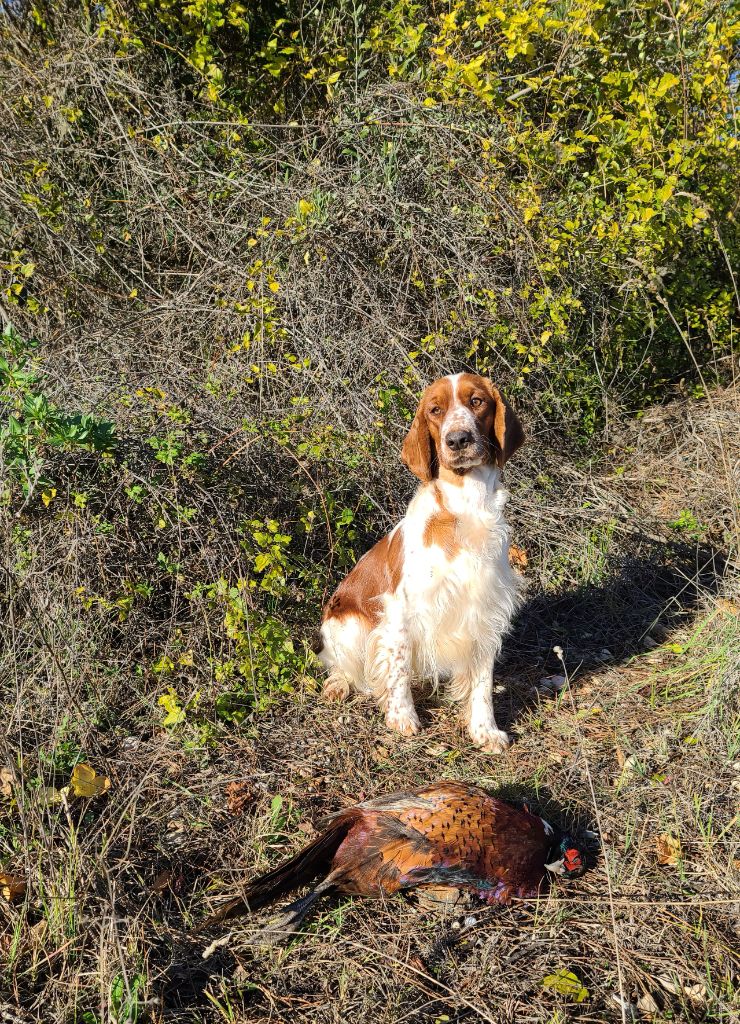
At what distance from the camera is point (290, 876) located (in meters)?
2.39

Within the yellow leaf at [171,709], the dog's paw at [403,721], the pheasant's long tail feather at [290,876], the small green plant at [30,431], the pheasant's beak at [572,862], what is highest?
the small green plant at [30,431]

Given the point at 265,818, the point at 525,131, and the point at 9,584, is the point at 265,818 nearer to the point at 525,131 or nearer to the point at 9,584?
the point at 9,584

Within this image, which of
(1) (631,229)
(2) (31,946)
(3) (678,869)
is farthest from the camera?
(1) (631,229)

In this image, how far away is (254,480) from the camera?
156 inches

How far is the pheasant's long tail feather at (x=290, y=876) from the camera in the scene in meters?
2.33

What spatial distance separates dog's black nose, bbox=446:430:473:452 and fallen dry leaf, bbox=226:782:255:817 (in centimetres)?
152

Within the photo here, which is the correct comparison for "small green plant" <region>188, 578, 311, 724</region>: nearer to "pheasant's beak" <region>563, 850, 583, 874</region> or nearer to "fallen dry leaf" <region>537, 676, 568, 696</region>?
"fallen dry leaf" <region>537, 676, 568, 696</region>

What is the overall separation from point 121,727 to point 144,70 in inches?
170

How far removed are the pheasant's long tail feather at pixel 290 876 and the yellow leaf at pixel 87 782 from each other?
641mm

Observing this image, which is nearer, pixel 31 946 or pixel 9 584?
pixel 31 946

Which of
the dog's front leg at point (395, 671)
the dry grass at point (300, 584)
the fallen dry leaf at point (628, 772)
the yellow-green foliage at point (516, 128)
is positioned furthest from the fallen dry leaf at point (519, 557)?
the fallen dry leaf at point (628, 772)

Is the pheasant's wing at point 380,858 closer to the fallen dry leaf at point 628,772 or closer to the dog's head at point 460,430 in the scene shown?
the fallen dry leaf at point 628,772

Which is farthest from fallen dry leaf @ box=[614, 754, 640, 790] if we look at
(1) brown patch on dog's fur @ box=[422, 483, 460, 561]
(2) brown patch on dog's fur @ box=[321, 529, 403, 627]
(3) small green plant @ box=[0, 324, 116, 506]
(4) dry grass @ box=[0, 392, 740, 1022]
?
(3) small green plant @ box=[0, 324, 116, 506]

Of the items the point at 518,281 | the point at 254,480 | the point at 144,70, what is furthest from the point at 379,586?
the point at 144,70
